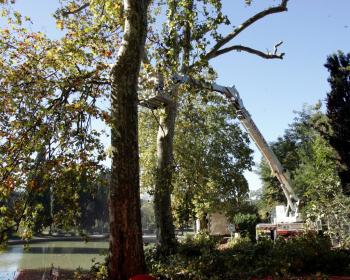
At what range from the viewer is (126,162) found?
8.46 metres

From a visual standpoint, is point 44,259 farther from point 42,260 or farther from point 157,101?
point 157,101

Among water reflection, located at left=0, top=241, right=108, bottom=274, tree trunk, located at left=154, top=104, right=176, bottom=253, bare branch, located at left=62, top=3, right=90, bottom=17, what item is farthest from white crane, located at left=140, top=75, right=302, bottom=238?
water reflection, located at left=0, top=241, right=108, bottom=274

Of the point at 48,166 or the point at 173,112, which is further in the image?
the point at 173,112

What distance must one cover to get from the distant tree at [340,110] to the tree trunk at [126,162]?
1367cm

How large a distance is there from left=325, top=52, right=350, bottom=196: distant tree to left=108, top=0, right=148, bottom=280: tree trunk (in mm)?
13672

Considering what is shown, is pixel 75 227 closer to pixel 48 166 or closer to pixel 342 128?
pixel 48 166

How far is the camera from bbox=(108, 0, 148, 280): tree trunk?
26.6 feet

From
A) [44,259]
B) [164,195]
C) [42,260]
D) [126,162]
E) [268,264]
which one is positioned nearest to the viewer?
[126,162]

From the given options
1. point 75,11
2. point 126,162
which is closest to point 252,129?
point 75,11

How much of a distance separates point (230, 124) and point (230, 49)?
57.1 feet

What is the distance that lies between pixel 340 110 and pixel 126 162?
15.4 metres

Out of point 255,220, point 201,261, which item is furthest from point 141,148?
point 201,261

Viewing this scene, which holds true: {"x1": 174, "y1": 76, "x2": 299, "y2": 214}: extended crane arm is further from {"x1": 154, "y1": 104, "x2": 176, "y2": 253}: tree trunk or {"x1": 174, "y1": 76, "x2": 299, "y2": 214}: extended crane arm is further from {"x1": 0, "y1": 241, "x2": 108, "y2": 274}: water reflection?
{"x1": 0, "y1": 241, "x2": 108, "y2": 274}: water reflection

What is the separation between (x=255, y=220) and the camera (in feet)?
111
